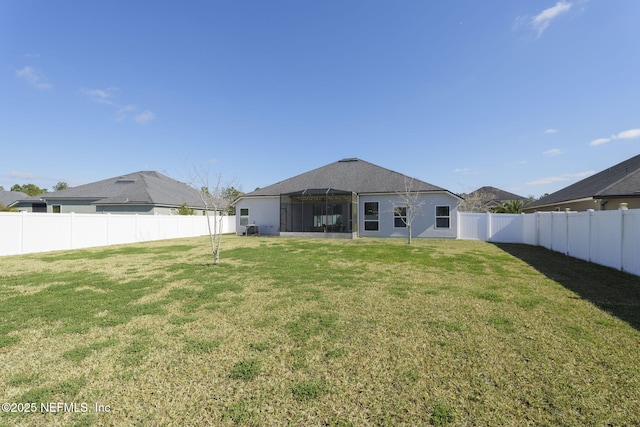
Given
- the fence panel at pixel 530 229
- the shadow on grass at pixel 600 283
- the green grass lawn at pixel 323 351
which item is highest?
the fence panel at pixel 530 229

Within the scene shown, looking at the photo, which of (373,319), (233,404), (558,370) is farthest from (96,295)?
(558,370)

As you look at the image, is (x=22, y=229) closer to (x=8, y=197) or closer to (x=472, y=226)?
(x=472, y=226)

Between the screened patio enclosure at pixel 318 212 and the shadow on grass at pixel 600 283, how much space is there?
10.9m

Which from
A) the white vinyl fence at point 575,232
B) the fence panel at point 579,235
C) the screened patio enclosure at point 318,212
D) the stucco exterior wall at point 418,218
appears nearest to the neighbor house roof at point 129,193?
the screened patio enclosure at point 318,212

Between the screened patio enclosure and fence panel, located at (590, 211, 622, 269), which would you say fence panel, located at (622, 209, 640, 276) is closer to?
fence panel, located at (590, 211, 622, 269)

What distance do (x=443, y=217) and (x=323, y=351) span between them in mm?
15659

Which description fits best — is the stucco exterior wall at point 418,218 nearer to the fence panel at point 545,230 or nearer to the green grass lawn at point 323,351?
the fence panel at point 545,230

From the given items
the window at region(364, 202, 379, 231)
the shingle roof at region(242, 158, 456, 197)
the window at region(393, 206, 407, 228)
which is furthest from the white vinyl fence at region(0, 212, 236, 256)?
the window at region(393, 206, 407, 228)

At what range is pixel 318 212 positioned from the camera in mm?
20547

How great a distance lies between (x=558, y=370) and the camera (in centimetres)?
262

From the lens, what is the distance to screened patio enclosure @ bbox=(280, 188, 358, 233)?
18125mm

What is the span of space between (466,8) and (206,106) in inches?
621

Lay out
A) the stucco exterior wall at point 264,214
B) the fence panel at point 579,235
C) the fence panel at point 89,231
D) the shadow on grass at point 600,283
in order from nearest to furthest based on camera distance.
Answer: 1. the shadow on grass at point 600,283
2. the fence panel at point 579,235
3. the fence panel at point 89,231
4. the stucco exterior wall at point 264,214

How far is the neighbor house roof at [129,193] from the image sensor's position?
21.5 metres
